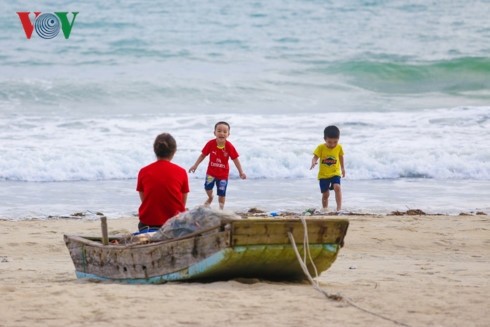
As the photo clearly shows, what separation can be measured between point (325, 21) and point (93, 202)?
19105 mm

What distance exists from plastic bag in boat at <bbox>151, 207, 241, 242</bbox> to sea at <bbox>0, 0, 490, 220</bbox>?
479 centimetres

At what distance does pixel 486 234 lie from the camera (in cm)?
992

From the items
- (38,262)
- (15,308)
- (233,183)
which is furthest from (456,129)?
(15,308)

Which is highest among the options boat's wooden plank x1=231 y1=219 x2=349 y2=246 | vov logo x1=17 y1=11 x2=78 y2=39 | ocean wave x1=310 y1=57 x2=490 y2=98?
vov logo x1=17 y1=11 x2=78 y2=39

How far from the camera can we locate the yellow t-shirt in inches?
438

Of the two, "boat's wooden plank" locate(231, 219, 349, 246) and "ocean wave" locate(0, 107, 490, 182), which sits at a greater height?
"ocean wave" locate(0, 107, 490, 182)

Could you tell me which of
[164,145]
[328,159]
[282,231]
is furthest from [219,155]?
[282,231]

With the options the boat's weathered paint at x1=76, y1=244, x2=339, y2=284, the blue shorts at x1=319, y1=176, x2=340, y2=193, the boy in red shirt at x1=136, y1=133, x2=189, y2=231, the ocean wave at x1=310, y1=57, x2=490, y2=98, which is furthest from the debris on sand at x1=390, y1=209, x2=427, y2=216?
the ocean wave at x1=310, y1=57, x2=490, y2=98

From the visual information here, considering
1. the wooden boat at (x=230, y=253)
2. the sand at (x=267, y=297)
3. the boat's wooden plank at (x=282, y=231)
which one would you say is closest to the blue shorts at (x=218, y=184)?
the sand at (x=267, y=297)

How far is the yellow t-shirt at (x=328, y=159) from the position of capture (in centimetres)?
1112

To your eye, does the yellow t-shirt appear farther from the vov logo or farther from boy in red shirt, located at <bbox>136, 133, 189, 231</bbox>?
the vov logo

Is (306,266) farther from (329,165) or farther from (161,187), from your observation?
(329,165)

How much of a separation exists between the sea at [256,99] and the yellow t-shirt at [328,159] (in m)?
0.72

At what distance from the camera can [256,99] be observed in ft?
72.2
